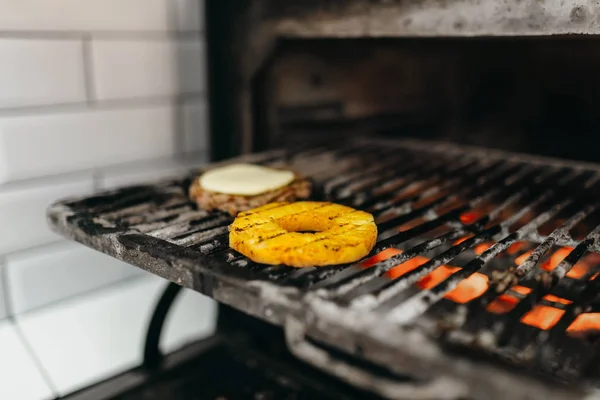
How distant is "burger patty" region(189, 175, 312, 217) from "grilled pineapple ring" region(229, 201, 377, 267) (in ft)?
0.22

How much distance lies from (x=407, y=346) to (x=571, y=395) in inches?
4.7

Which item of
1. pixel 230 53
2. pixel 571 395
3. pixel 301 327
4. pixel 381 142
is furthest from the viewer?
pixel 381 142

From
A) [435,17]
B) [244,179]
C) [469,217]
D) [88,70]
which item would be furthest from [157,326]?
[435,17]

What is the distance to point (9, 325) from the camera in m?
1.06

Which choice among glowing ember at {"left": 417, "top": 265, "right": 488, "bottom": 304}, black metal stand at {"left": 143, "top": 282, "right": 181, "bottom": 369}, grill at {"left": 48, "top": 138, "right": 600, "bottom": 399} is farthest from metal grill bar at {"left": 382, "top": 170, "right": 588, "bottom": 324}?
black metal stand at {"left": 143, "top": 282, "right": 181, "bottom": 369}

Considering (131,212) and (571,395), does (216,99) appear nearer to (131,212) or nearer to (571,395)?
(131,212)

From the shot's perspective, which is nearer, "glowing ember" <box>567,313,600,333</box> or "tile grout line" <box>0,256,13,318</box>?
"glowing ember" <box>567,313,600,333</box>

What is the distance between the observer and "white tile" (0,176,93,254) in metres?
1.03

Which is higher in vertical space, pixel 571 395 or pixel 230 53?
pixel 230 53

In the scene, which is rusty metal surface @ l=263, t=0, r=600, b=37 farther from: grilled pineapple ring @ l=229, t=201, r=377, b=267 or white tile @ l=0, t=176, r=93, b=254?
white tile @ l=0, t=176, r=93, b=254

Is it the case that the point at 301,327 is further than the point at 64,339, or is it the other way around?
the point at 64,339

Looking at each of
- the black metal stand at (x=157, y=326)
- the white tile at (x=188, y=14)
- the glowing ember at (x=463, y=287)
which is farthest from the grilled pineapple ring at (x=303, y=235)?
the white tile at (x=188, y=14)

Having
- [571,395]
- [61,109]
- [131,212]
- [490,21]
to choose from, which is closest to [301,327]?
[571,395]

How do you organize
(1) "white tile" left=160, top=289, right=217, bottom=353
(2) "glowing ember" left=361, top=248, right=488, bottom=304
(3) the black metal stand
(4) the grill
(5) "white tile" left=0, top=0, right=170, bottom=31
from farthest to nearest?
1. (1) "white tile" left=160, top=289, right=217, bottom=353
2. (3) the black metal stand
3. (5) "white tile" left=0, top=0, right=170, bottom=31
4. (2) "glowing ember" left=361, top=248, right=488, bottom=304
5. (4) the grill
